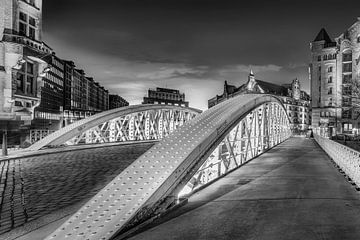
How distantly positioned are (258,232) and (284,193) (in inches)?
135

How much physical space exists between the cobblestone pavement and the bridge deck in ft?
9.29

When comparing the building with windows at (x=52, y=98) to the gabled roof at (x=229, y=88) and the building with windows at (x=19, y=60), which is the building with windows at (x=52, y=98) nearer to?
the building with windows at (x=19, y=60)

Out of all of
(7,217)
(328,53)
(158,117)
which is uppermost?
(328,53)

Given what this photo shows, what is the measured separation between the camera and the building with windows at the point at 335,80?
2963 inches

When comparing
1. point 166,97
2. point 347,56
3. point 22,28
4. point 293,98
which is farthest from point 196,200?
point 166,97

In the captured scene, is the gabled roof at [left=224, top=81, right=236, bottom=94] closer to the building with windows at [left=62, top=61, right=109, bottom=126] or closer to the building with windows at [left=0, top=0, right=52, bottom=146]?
the building with windows at [left=62, top=61, right=109, bottom=126]

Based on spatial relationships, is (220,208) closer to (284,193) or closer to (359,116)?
(284,193)

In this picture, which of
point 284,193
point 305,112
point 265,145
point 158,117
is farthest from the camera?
point 305,112

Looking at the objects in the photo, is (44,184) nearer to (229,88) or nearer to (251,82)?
(251,82)

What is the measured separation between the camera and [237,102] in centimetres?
1265

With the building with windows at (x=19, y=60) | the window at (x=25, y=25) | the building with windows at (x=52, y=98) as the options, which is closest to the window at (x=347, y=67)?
the building with windows at (x=52, y=98)

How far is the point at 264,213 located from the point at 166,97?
168 metres

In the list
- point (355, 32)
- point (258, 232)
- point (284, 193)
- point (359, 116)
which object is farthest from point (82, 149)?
point (355, 32)

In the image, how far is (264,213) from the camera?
6273mm
